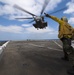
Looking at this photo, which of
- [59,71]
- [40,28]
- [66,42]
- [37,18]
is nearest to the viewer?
[59,71]

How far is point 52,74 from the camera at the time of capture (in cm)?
1028

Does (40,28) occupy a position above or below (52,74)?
above

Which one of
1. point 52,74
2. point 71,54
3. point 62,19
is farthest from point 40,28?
point 52,74

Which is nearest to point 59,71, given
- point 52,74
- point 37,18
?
point 52,74

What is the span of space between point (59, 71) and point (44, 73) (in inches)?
38.5

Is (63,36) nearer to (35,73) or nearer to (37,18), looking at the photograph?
(37,18)

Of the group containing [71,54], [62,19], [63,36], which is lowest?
[71,54]

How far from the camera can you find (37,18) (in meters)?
16.0

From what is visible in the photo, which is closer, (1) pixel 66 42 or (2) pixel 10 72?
(2) pixel 10 72

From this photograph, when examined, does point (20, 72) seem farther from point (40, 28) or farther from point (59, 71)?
point (40, 28)

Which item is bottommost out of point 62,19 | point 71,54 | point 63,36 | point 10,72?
point 10,72

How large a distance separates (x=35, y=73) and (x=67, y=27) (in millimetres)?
4711

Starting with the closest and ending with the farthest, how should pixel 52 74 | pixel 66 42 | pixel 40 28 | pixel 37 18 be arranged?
pixel 52 74 < pixel 66 42 < pixel 37 18 < pixel 40 28

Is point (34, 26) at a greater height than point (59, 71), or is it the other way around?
point (34, 26)
